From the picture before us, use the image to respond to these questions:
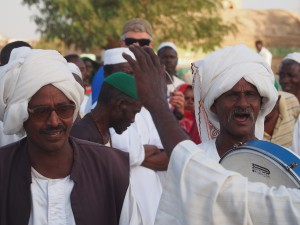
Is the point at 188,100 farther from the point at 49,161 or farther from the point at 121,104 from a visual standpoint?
the point at 49,161

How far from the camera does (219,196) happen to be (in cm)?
260

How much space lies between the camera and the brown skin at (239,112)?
3971mm

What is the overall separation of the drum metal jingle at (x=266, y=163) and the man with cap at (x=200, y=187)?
0.19 m

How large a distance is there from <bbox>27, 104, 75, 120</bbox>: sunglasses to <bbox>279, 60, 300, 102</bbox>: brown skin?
5.62 metres

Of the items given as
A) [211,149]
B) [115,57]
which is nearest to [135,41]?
[115,57]

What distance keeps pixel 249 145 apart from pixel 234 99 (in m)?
0.94

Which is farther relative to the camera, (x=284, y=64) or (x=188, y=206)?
(x=284, y=64)

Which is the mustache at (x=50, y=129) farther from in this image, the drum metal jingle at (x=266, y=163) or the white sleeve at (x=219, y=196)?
the white sleeve at (x=219, y=196)

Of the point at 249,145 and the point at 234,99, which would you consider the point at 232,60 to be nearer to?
the point at 234,99

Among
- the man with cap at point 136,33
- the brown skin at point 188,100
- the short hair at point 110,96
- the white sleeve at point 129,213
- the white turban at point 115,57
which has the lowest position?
the white sleeve at point 129,213

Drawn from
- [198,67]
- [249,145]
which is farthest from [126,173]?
[249,145]

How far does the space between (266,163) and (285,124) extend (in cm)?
384

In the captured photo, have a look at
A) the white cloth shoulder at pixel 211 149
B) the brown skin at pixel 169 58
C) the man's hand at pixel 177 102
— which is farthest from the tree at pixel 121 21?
the white cloth shoulder at pixel 211 149

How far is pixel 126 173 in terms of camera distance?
390 centimetres
